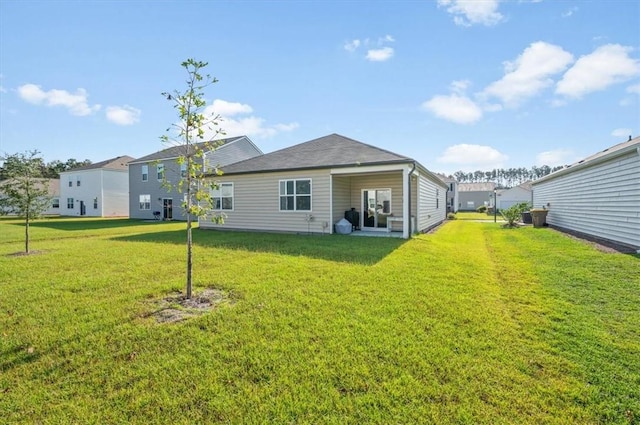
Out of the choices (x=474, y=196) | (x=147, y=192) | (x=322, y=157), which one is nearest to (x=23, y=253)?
(x=322, y=157)

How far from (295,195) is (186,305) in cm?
924

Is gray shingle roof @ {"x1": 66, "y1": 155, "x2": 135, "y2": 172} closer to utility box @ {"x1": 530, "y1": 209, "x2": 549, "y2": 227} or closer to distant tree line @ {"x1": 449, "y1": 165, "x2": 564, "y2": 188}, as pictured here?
utility box @ {"x1": 530, "y1": 209, "x2": 549, "y2": 227}

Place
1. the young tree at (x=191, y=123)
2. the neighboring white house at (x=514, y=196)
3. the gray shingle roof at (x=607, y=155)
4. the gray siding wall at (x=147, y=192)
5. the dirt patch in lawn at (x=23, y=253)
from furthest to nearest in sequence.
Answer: the neighboring white house at (x=514, y=196) < the gray siding wall at (x=147, y=192) < the dirt patch in lawn at (x=23, y=253) < the gray shingle roof at (x=607, y=155) < the young tree at (x=191, y=123)

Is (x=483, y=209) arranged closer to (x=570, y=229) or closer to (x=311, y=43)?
(x=570, y=229)

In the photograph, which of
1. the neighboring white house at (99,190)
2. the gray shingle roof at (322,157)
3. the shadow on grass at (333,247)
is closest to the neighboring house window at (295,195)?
the gray shingle roof at (322,157)

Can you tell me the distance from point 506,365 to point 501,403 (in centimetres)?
63

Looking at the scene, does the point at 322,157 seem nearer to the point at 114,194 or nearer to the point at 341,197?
the point at 341,197

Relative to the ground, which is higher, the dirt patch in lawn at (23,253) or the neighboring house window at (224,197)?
the neighboring house window at (224,197)

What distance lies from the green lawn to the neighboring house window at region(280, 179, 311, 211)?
7.11m

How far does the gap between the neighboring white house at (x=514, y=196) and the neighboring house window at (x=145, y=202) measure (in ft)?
154

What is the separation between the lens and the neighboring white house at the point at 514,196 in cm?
4591

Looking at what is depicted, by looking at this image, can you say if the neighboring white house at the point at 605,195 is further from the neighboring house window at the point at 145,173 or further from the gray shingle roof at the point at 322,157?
the neighboring house window at the point at 145,173

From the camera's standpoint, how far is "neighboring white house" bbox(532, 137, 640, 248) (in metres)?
8.67

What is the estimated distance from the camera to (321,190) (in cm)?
1279
